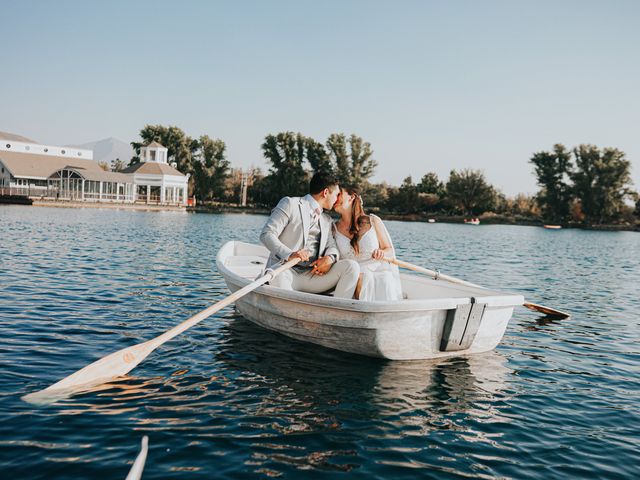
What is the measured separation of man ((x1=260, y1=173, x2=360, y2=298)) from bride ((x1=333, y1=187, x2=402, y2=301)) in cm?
17

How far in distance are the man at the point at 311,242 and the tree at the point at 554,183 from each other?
3537 inches

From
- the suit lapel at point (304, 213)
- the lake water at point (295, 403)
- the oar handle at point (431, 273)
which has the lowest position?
the lake water at point (295, 403)

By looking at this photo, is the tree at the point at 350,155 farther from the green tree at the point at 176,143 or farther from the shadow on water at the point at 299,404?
the shadow on water at the point at 299,404

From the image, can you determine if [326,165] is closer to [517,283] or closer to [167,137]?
[167,137]

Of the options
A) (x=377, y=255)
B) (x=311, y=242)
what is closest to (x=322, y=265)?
(x=311, y=242)

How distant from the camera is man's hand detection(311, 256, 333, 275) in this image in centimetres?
743

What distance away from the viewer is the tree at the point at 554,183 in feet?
294

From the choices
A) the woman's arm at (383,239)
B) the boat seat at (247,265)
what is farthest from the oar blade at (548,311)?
the boat seat at (247,265)

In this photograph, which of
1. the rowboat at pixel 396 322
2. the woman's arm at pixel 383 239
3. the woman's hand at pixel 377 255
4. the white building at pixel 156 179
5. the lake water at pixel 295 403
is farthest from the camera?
the white building at pixel 156 179

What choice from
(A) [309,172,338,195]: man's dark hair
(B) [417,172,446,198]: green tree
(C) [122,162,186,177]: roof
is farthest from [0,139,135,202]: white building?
(A) [309,172,338,195]: man's dark hair

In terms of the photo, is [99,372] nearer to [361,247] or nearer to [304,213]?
[304,213]

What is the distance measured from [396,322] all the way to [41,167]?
7168 centimetres

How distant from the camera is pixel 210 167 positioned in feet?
283

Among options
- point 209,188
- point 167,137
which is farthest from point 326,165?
point 167,137
